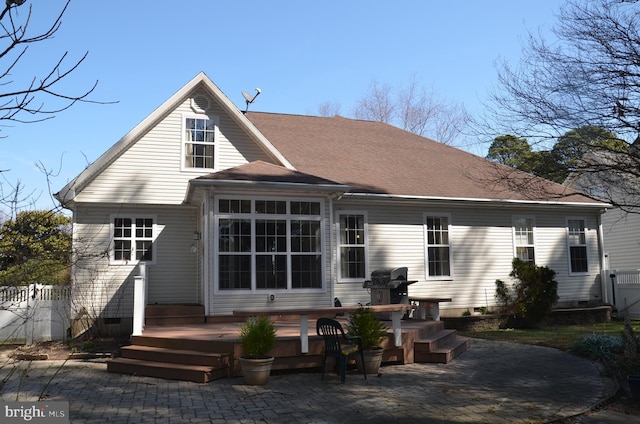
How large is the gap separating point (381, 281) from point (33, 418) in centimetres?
853

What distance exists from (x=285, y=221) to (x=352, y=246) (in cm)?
317

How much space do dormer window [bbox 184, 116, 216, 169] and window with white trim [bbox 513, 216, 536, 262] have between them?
9926 millimetres

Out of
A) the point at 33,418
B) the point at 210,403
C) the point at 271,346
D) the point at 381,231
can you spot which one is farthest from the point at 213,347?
the point at 381,231

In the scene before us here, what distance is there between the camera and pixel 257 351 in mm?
8328

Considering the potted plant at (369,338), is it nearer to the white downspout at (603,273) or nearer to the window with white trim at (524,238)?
the window with white trim at (524,238)

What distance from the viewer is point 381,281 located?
1262 cm

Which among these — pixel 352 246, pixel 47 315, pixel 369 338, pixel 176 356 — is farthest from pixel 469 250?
pixel 47 315

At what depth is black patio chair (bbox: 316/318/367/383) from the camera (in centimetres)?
852

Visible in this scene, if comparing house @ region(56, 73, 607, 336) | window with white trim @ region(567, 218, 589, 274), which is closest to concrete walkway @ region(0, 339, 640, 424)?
house @ region(56, 73, 607, 336)

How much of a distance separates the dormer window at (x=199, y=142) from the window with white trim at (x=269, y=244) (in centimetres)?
301

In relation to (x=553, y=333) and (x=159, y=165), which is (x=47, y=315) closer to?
(x=159, y=165)

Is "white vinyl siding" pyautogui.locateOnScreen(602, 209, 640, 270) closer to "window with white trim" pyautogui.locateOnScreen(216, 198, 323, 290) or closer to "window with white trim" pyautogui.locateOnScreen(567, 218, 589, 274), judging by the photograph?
"window with white trim" pyautogui.locateOnScreen(567, 218, 589, 274)

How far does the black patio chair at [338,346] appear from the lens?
8516 mm

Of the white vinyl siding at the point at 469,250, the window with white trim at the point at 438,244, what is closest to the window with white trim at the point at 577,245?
the white vinyl siding at the point at 469,250
